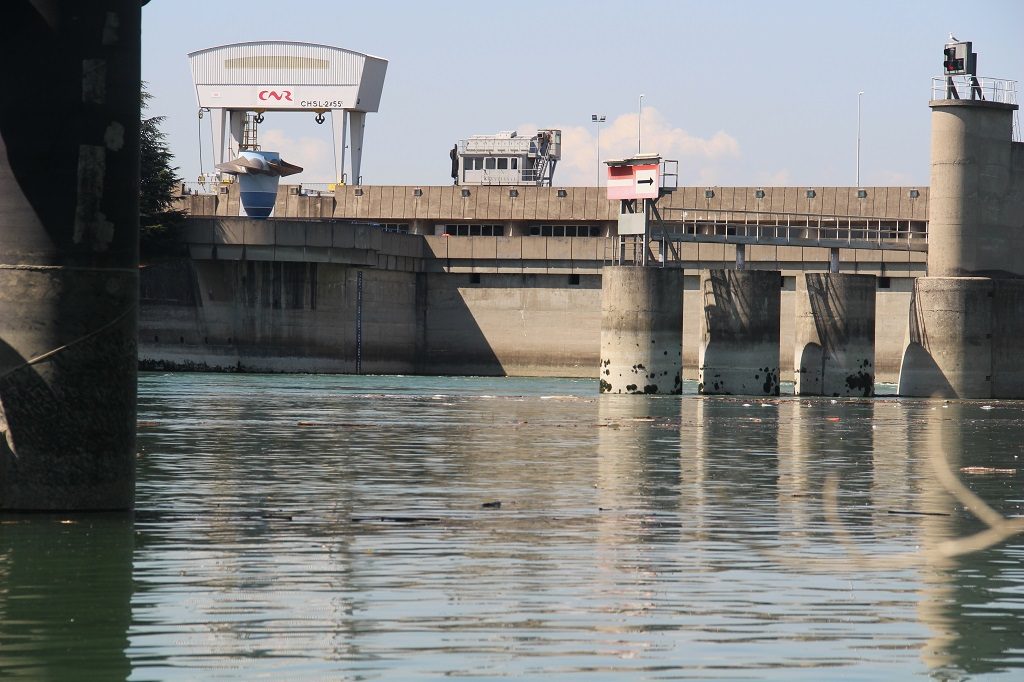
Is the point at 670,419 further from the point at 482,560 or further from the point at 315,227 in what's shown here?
the point at 315,227

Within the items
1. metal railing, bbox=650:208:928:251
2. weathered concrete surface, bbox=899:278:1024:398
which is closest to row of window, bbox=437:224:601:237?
metal railing, bbox=650:208:928:251

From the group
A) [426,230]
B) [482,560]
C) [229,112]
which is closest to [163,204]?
[426,230]

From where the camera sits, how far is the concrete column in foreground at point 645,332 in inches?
2422

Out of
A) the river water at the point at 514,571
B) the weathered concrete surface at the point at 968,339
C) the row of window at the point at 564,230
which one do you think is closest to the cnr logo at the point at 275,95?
the row of window at the point at 564,230

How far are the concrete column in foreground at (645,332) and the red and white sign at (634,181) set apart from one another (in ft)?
20.4

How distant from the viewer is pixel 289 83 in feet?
375

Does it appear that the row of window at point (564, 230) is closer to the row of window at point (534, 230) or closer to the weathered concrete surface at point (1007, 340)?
the row of window at point (534, 230)

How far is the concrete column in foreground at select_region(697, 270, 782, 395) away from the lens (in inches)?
2506

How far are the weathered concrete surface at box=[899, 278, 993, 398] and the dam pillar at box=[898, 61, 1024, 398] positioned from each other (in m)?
0.04

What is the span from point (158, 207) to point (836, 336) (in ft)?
115

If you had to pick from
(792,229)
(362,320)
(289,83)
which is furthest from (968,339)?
(289,83)

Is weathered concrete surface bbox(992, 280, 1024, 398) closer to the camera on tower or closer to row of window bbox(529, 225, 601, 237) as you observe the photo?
the camera on tower

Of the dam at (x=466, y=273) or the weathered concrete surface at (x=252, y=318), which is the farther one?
the dam at (x=466, y=273)

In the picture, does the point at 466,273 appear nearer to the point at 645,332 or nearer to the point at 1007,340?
Result: the point at 645,332
